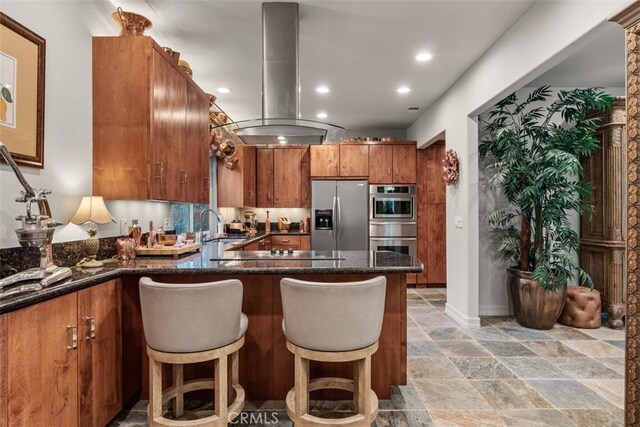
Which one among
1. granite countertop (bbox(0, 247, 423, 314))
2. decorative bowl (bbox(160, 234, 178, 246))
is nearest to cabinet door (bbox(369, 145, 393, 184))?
granite countertop (bbox(0, 247, 423, 314))

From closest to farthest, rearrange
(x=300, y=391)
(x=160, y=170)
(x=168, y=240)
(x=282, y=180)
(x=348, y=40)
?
(x=300, y=391) → (x=160, y=170) → (x=168, y=240) → (x=348, y=40) → (x=282, y=180)

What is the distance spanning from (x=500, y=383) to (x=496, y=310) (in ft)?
6.03

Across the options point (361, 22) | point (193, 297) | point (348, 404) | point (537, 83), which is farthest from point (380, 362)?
point (537, 83)

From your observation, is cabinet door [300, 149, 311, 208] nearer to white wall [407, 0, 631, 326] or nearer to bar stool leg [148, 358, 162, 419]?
white wall [407, 0, 631, 326]

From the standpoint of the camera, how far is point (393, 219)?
5.66 meters

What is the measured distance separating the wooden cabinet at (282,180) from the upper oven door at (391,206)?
46.4 inches

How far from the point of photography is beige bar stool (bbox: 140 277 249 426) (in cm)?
166

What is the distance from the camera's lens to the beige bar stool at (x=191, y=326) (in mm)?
1658

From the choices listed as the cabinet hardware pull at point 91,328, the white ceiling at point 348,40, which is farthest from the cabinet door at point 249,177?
the cabinet hardware pull at point 91,328

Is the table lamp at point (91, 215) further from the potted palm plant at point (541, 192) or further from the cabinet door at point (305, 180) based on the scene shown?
the cabinet door at point (305, 180)

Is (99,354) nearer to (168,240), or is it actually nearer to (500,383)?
(168,240)

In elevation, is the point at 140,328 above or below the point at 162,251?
below

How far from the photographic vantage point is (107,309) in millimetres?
1935

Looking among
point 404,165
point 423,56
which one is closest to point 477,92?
point 423,56
